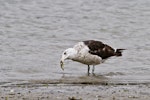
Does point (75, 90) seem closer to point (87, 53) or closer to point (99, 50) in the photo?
point (87, 53)

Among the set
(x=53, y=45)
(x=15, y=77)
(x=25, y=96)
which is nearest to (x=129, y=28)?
(x=53, y=45)

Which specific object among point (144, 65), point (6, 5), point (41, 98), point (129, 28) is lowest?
point (41, 98)

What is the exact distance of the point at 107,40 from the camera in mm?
16500

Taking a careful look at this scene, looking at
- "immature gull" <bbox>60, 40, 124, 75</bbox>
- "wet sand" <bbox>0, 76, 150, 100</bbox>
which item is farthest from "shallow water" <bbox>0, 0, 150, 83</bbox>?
"wet sand" <bbox>0, 76, 150, 100</bbox>

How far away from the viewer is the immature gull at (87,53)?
1221 cm

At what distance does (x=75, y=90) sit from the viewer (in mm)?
9828

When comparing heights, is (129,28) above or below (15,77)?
above

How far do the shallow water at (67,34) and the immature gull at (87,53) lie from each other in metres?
0.29

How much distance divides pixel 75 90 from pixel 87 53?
2.55 m

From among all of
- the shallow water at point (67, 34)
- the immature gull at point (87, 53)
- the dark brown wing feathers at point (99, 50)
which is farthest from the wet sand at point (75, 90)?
the dark brown wing feathers at point (99, 50)

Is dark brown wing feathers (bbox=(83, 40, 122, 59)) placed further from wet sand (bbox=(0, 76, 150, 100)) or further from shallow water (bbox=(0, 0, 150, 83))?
wet sand (bbox=(0, 76, 150, 100))

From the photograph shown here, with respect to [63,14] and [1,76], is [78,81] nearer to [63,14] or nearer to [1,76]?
[1,76]

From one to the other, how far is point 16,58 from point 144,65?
115 inches

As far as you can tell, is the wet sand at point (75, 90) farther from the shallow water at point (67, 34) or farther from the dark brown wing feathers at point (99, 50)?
the dark brown wing feathers at point (99, 50)
